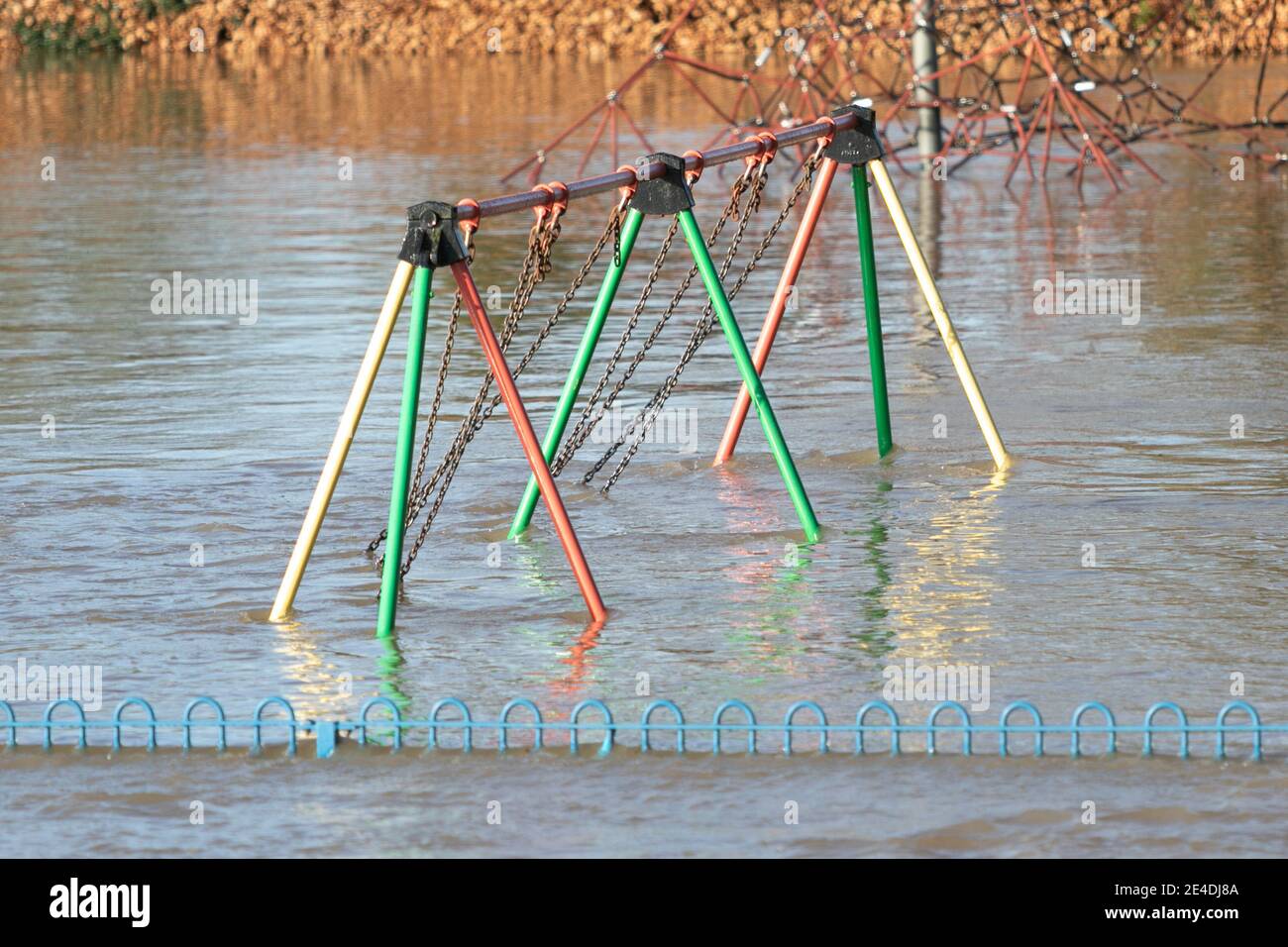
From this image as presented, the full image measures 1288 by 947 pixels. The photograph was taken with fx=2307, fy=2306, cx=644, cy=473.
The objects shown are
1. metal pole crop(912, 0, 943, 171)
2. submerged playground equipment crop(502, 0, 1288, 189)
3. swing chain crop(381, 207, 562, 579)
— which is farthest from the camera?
metal pole crop(912, 0, 943, 171)

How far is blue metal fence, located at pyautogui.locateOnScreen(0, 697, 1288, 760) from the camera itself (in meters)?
6.05

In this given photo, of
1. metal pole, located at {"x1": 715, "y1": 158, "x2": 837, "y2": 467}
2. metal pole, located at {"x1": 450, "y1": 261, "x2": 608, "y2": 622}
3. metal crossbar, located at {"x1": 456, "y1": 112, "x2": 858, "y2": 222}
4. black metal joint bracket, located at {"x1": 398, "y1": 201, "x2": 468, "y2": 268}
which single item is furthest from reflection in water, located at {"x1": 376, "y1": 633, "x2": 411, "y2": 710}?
metal pole, located at {"x1": 715, "y1": 158, "x2": 837, "y2": 467}

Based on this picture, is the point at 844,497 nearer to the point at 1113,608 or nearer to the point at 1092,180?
the point at 1113,608

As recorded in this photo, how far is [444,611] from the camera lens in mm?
7719

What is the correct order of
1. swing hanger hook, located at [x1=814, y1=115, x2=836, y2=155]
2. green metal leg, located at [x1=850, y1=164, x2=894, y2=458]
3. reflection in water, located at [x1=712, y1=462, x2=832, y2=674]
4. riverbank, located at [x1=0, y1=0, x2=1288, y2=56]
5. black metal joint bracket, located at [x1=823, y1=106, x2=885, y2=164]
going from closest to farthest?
reflection in water, located at [x1=712, y1=462, x2=832, y2=674] < swing hanger hook, located at [x1=814, y1=115, x2=836, y2=155] < black metal joint bracket, located at [x1=823, y1=106, x2=885, y2=164] < green metal leg, located at [x1=850, y1=164, x2=894, y2=458] < riverbank, located at [x1=0, y1=0, x2=1288, y2=56]

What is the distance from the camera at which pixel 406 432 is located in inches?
276

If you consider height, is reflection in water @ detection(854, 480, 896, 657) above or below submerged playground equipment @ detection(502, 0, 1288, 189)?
below

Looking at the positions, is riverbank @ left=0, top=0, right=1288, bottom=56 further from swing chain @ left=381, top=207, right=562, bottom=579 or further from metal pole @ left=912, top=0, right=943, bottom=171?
swing chain @ left=381, top=207, right=562, bottom=579

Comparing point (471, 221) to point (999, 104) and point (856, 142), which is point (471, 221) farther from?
point (999, 104)

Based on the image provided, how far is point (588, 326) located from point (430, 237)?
6.93 ft

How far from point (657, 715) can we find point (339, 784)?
1.05 m

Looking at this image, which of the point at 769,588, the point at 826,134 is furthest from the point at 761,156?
the point at 769,588

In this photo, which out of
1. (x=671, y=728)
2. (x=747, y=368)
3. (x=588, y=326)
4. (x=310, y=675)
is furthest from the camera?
(x=588, y=326)
